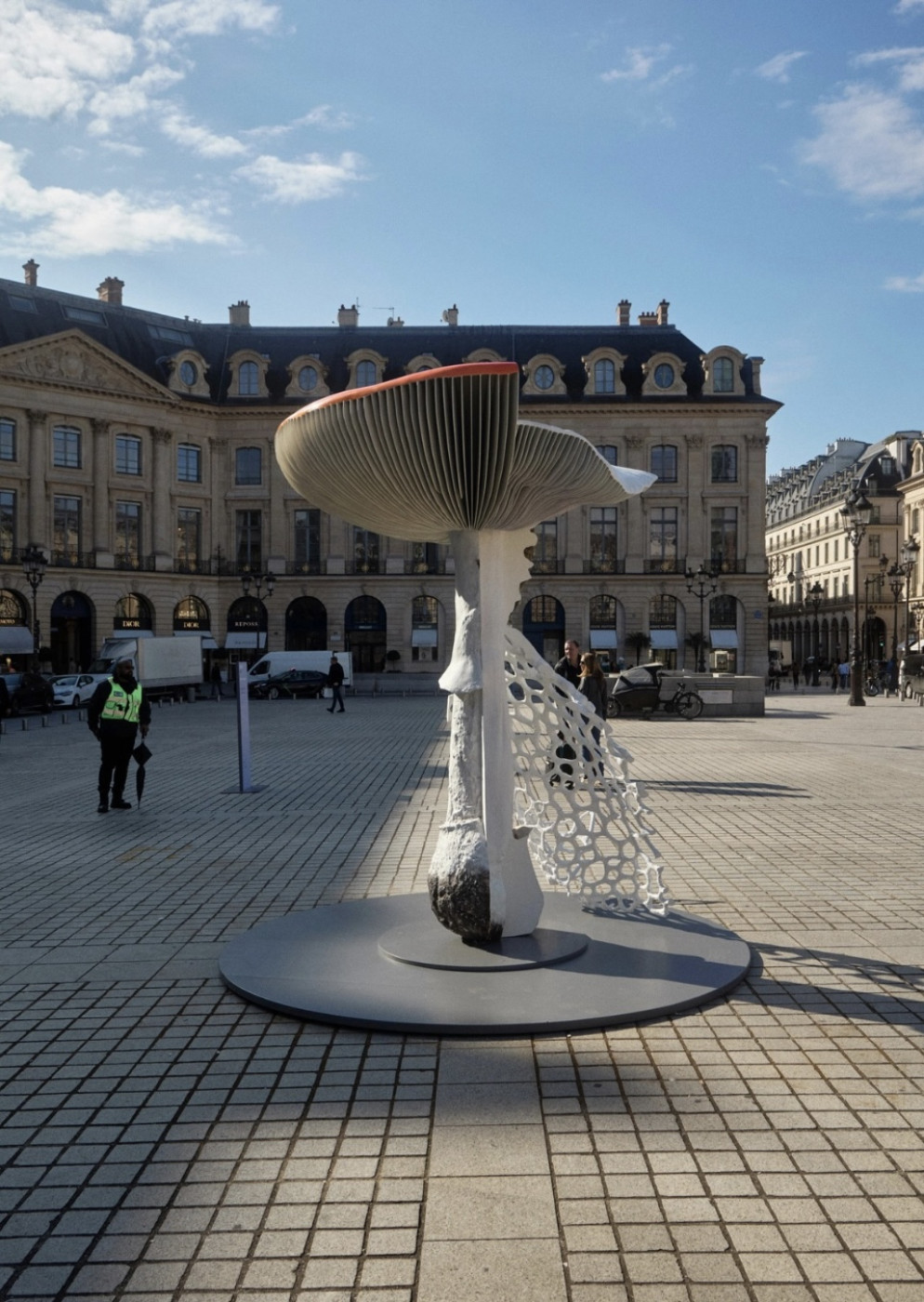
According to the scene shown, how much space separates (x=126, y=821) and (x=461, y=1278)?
30.5 feet

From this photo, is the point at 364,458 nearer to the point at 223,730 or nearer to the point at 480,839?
the point at 480,839

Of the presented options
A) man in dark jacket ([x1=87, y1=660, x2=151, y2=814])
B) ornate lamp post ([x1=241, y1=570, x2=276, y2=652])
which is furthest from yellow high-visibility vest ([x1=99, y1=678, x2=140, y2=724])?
ornate lamp post ([x1=241, y1=570, x2=276, y2=652])

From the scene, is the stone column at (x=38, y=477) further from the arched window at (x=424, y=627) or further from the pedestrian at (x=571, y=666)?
the pedestrian at (x=571, y=666)

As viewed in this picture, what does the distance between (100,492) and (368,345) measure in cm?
1674

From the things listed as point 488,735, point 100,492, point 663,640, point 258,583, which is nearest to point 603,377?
point 663,640

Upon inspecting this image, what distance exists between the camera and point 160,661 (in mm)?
39062

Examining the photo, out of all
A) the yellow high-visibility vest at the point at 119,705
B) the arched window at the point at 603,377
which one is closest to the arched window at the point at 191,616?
the arched window at the point at 603,377

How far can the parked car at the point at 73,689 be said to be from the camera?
3556 centimetres

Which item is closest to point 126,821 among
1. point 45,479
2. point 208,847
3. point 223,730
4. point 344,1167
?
point 208,847

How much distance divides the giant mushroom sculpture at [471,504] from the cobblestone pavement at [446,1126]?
4.18 feet

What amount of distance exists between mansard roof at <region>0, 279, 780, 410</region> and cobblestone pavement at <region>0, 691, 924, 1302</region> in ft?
175

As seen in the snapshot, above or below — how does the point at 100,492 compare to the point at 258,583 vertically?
above

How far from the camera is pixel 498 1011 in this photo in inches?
199

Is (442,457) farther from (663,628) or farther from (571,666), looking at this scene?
(663,628)
